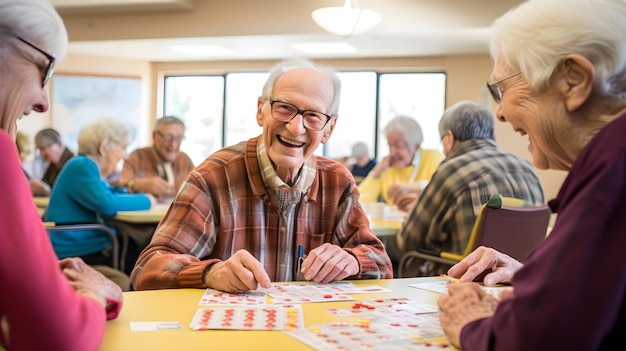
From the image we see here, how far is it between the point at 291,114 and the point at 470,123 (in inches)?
70.2

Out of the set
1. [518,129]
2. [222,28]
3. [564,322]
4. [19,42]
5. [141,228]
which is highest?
[222,28]

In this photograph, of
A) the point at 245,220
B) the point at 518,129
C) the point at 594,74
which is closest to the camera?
the point at 594,74

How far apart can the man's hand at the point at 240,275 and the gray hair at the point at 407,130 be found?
13.4 feet

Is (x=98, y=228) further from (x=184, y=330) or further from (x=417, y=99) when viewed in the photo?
(x=417, y=99)

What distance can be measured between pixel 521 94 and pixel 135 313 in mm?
945

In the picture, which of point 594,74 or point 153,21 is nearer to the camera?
point 594,74

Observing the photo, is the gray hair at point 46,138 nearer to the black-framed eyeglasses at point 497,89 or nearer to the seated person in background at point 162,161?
the seated person in background at point 162,161

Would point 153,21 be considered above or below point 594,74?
above

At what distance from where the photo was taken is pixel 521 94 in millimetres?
1286

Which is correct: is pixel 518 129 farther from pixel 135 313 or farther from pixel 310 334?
pixel 135 313

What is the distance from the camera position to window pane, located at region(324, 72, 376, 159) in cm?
1090

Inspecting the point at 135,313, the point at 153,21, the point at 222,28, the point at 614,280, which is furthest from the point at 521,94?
the point at 153,21

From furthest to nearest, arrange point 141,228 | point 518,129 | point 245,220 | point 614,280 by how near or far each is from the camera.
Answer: point 141,228 < point 245,220 < point 518,129 < point 614,280

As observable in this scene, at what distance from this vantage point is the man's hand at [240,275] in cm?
161
